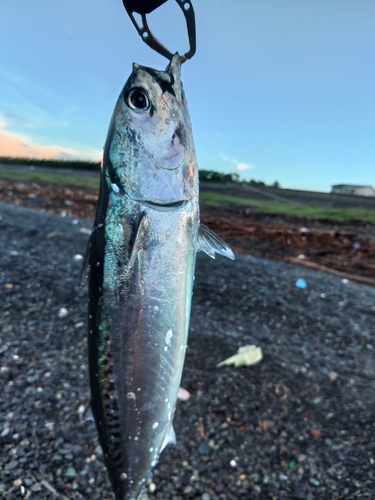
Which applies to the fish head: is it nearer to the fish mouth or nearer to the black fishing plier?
the fish mouth

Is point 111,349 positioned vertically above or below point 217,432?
above

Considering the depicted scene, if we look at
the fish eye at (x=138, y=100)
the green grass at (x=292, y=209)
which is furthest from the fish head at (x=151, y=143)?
the green grass at (x=292, y=209)

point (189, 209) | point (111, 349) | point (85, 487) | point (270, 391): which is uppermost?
point (189, 209)

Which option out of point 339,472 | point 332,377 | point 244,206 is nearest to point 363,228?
point 244,206

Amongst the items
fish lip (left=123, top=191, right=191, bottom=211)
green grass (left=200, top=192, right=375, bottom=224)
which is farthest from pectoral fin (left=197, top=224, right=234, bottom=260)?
green grass (left=200, top=192, right=375, bottom=224)

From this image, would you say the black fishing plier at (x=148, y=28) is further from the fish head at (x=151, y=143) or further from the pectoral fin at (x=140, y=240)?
the pectoral fin at (x=140, y=240)

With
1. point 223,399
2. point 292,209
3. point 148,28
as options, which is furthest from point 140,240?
point 292,209

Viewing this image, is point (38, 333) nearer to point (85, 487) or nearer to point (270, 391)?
point (85, 487)
